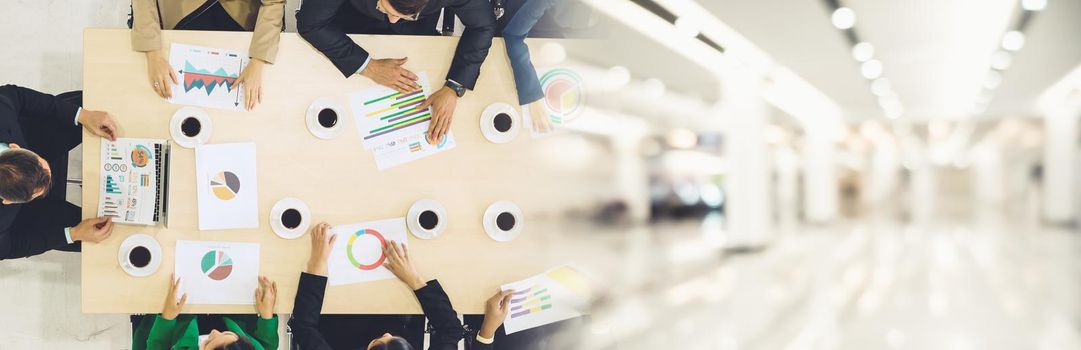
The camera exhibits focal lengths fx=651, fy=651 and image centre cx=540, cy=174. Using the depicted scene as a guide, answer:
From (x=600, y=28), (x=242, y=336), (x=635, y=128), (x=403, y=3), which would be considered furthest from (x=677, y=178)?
(x=242, y=336)

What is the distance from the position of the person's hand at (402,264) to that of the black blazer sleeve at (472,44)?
0.91 feet

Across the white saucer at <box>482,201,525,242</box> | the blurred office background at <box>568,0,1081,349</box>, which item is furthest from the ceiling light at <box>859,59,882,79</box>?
the white saucer at <box>482,201,525,242</box>

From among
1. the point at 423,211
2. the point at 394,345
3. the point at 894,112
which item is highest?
the point at 894,112

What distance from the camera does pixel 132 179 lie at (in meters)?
1.05

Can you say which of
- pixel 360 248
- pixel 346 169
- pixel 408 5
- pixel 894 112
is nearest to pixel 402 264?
pixel 360 248

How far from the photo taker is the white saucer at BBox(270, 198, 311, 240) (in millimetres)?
1024

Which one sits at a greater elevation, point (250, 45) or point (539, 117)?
point (250, 45)

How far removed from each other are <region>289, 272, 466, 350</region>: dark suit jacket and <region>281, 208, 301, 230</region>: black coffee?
0.08 meters

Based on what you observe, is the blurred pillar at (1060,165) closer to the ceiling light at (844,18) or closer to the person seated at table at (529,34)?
the ceiling light at (844,18)

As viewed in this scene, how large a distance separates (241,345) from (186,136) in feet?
1.13

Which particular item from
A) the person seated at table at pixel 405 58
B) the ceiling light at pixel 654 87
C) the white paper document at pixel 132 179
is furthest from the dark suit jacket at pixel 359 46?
the ceiling light at pixel 654 87

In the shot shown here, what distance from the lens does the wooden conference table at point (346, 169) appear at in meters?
1.02

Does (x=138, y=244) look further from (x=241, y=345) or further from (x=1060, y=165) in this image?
(x=1060, y=165)

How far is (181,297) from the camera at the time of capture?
1037mm
